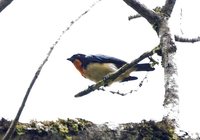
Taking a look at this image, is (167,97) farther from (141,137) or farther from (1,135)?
(1,135)

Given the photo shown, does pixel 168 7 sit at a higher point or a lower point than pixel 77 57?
lower

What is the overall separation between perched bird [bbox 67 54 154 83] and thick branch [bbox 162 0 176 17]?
2860 mm

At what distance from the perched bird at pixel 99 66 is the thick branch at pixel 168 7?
2.86 meters

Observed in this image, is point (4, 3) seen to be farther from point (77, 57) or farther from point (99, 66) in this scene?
point (77, 57)

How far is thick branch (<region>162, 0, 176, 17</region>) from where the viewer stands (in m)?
4.54

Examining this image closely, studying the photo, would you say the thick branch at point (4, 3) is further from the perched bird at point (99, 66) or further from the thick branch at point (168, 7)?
the perched bird at point (99, 66)

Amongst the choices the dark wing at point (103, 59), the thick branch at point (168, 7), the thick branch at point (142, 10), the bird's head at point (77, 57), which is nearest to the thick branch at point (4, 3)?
the thick branch at point (142, 10)

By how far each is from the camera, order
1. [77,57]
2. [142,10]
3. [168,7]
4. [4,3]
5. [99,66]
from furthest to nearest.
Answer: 1. [77,57]
2. [99,66]
3. [168,7]
4. [142,10]
5. [4,3]

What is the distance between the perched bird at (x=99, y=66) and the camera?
7.82m

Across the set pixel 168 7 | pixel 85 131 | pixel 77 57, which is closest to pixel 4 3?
pixel 85 131

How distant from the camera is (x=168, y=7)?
15.1 ft

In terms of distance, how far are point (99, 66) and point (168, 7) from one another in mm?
3561

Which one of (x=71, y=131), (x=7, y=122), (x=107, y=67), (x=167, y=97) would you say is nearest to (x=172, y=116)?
(x=167, y=97)

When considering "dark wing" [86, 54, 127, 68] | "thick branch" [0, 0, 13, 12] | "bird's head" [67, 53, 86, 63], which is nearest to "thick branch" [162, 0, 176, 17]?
"thick branch" [0, 0, 13, 12]
